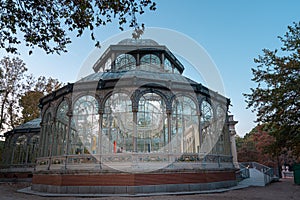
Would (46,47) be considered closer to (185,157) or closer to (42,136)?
(185,157)

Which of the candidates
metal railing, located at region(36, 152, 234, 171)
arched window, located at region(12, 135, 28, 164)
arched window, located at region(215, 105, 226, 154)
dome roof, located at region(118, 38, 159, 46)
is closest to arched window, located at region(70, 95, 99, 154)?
metal railing, located at region(36, 152, 234, 171)

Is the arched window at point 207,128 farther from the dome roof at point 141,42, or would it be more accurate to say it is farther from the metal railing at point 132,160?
the dome roof at point 141,42

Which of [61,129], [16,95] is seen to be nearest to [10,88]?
[16,95]

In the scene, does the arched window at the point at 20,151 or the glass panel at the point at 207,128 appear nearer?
the glass panel at the point at 207,128

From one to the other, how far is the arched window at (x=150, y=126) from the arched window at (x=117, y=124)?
25.1 inches

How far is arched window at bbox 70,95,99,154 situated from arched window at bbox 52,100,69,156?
0.69 m

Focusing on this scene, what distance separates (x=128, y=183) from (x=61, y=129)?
20.0 feet

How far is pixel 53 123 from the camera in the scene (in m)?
14.7

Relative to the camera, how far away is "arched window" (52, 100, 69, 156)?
45.0 feet

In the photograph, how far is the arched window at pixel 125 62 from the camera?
64.2 feet

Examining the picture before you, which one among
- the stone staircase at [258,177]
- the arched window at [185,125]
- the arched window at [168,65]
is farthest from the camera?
the arched window at [168,65]

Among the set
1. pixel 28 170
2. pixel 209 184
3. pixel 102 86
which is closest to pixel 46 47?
pixel 102 86

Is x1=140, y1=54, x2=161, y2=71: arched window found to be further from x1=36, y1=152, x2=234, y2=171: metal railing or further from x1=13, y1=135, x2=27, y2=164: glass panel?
x1=13, y1=135, x2=27, y2=164: glass panel

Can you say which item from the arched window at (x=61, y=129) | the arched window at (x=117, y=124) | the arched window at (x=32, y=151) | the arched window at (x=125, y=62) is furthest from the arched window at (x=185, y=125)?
the arched window at (x=32, y=151)
